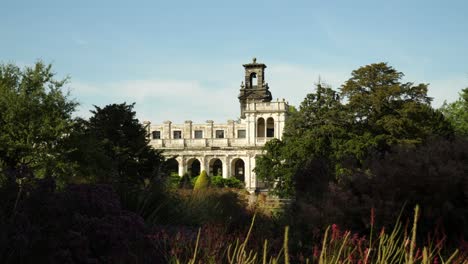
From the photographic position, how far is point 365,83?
4162 centimetres

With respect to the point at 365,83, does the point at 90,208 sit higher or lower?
lower

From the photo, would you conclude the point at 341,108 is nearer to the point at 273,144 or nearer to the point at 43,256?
the point at 273,144

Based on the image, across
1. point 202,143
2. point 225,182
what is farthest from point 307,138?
point 202,143

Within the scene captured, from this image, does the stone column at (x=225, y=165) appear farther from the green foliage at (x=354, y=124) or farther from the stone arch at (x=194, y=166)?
the green foliage at (x=354, y=124)

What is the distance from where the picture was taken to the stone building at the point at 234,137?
225 feet

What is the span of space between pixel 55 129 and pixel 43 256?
63.6 feet

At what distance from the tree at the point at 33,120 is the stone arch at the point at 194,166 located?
4528 cm

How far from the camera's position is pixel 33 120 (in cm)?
2622

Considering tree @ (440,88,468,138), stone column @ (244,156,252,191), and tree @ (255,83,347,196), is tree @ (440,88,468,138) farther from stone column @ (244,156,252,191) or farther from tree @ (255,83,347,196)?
stone column @ (244,156,252,191)

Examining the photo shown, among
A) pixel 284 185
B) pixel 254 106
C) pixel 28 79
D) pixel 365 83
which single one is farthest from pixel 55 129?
pixel 254 106

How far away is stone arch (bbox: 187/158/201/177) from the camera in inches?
2867

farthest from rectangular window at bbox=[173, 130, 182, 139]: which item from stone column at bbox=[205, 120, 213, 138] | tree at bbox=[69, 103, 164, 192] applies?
tree at bbox=[69, 103, 164, 192]

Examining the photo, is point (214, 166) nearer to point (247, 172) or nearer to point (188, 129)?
point (188, 129)

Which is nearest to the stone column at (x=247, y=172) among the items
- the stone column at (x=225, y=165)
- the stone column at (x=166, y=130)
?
the stone column at (x=225, y=165)
